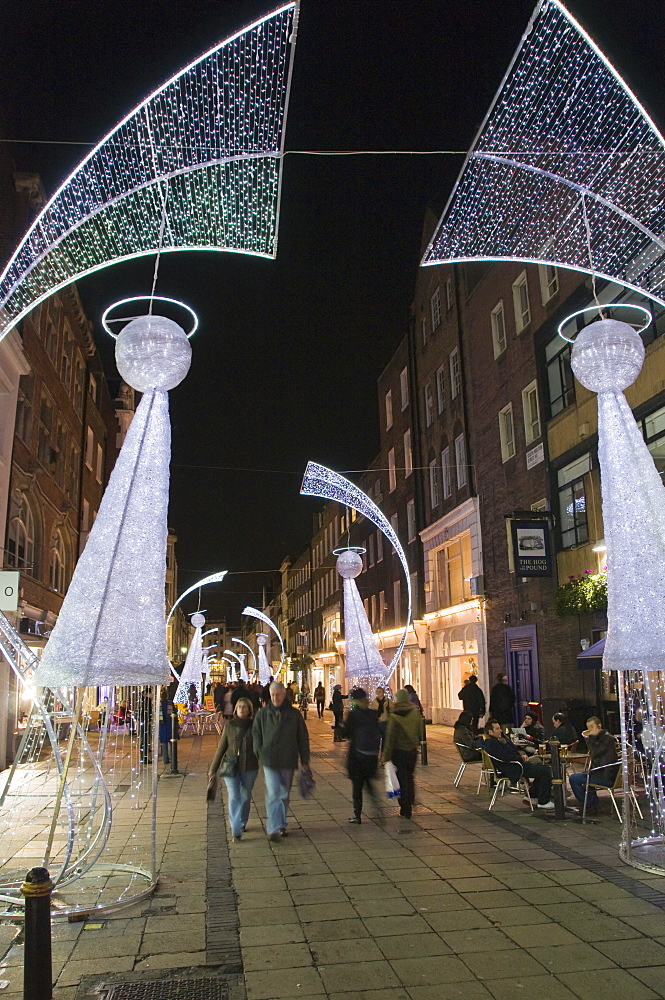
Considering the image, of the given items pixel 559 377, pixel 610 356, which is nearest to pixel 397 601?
pixel 559 377

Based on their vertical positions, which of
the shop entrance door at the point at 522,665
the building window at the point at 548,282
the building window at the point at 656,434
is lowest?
the shop entrance door at the point at 522,665

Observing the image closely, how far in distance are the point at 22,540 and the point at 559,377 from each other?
15679mm

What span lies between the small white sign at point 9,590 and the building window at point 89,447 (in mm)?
18552

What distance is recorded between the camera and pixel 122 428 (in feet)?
145

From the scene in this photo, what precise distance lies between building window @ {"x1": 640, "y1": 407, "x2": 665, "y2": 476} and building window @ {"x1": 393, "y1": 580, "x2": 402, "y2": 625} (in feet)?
74.2

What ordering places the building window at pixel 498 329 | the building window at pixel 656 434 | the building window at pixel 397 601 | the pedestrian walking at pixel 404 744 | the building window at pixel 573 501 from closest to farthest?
the pedestrian walking at pixel 404 744, the building window at pixel 656 434, the building window at pixel 573 501, the building window at pixel 498 329, the building window at pixel 397 601

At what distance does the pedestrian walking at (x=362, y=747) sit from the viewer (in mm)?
10094

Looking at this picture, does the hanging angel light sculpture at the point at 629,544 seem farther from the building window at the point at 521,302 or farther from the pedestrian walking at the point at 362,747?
the building window at the point at 521,302

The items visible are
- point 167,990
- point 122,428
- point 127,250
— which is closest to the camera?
point 167,990

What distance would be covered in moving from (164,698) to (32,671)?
464 inches

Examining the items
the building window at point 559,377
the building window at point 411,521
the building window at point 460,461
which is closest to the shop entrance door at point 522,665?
the building window at point 559,377

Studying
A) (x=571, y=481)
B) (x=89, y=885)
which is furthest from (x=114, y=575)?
(x=571, y=481)

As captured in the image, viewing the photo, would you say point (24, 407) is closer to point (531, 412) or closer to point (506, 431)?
point (506, 431)

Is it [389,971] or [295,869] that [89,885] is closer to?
[295,869]
